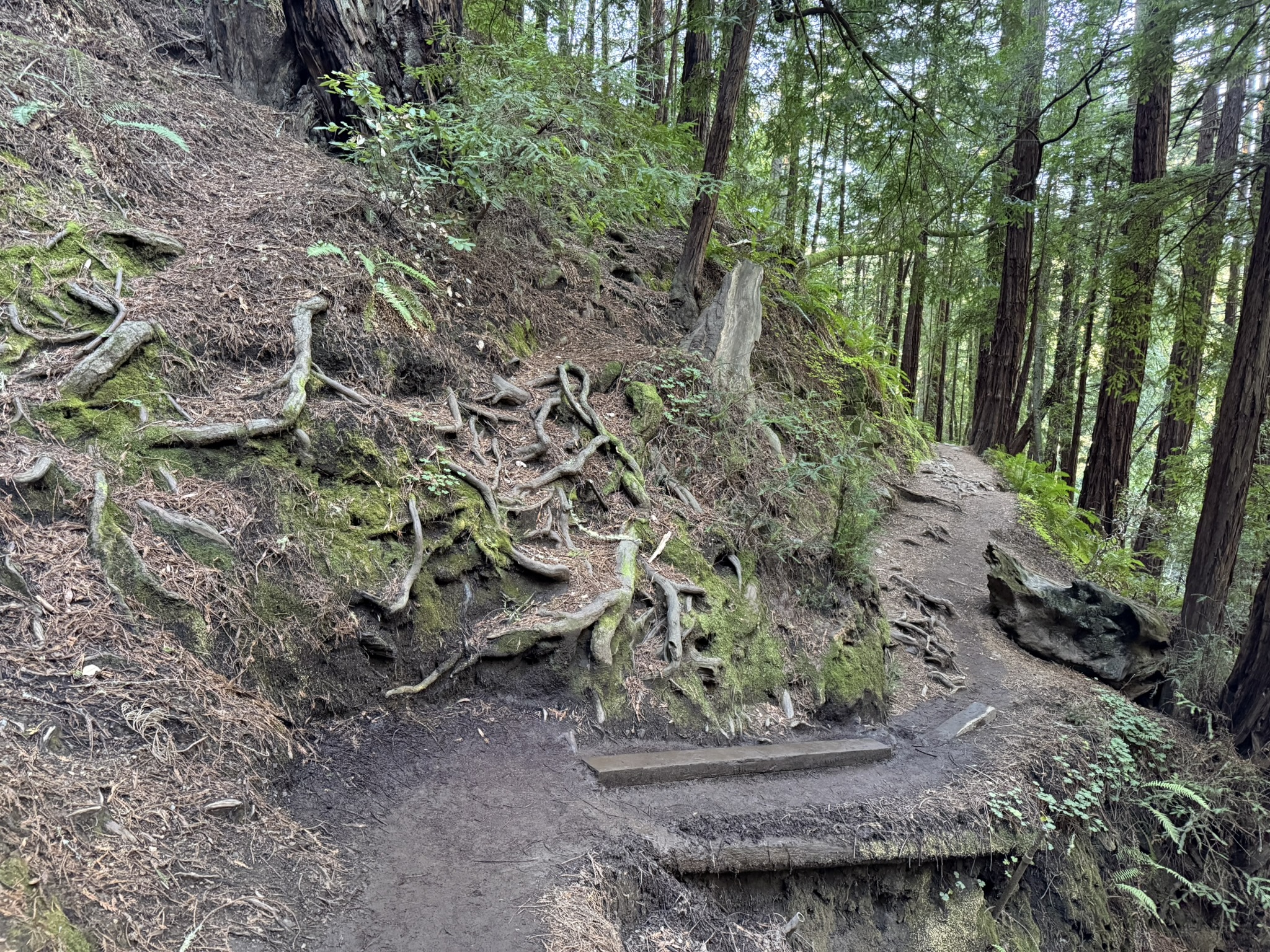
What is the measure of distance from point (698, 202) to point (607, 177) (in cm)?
176

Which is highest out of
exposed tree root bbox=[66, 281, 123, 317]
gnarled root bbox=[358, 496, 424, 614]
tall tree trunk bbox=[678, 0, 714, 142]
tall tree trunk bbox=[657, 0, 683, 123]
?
tall tree trunk bbox=[657, 0, 683, 123]

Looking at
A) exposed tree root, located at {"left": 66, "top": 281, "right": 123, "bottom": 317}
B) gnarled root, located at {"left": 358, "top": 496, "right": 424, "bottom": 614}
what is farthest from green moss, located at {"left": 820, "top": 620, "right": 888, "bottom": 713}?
exposed tree root, located at {"left": 66, "top": 281, "right": 123, "bottom": 317}

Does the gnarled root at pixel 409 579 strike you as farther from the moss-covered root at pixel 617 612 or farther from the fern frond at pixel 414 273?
the fern frond at pixel 414 273

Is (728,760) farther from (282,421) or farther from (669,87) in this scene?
(669,87)

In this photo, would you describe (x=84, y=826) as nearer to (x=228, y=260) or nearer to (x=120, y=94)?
(x=228, y=260)

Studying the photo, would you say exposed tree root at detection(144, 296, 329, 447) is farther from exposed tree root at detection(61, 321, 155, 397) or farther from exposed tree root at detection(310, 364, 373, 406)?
exposed tree root at detection(61, 321, 155, 397)

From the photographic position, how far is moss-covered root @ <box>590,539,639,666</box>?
5453mm

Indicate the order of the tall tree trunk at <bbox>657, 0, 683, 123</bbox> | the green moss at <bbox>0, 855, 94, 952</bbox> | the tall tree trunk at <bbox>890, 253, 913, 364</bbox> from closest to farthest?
the green moss at <bbox>0, 855, 94, 952</bbox> < the tall tree trunk at <bbox>657, 0, 683, 123</bbox> < the tall tree trunk at <bbox>890, 253, 913, 364</bbox>

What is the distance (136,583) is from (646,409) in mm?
4949

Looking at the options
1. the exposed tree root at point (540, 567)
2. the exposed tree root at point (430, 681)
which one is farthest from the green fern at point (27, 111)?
the exposed tree root at point (430, 681)

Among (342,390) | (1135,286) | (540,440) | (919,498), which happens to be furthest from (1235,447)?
(342,390)

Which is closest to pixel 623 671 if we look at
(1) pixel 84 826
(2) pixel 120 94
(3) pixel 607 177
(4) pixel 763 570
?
(4) pixel 763 570

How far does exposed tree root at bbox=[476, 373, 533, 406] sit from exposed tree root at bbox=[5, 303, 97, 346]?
311cm

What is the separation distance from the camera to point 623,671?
220 inches
